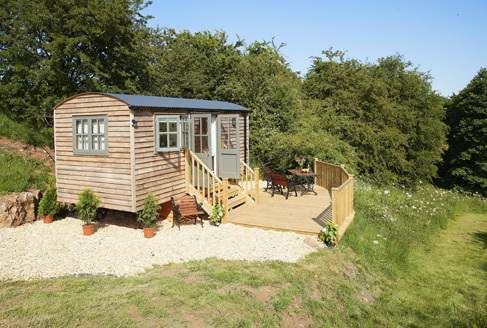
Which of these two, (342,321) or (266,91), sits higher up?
(266,91)

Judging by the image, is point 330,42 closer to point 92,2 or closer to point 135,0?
point 135,0

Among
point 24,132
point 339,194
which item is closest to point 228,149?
point 339,194

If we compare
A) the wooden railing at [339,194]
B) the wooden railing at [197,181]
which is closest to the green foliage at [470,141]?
the wooden railing at [339,194]

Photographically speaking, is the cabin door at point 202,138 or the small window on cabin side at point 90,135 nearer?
the small window on cabin side at point 90,135

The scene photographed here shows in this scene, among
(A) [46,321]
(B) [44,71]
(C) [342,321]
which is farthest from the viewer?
(B) [44,71]

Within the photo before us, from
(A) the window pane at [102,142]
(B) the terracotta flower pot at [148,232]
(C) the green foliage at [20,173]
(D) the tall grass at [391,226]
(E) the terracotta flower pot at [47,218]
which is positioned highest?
(A) the window pane at [102,142]

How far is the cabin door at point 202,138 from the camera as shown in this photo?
385 inches

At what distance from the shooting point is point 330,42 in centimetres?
2362

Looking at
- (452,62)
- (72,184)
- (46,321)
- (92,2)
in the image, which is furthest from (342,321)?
(452,62)

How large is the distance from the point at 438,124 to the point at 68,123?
71.9 feet

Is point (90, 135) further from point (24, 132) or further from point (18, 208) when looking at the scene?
point (24, 132)

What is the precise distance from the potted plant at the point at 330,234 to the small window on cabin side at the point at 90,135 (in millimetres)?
5529

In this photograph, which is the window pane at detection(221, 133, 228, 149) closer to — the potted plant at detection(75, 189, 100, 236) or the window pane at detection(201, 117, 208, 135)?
the window pane at detection(201, 117, 208, 135)

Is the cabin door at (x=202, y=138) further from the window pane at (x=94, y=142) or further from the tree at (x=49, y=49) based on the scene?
the tree at (x=49, y=49)
